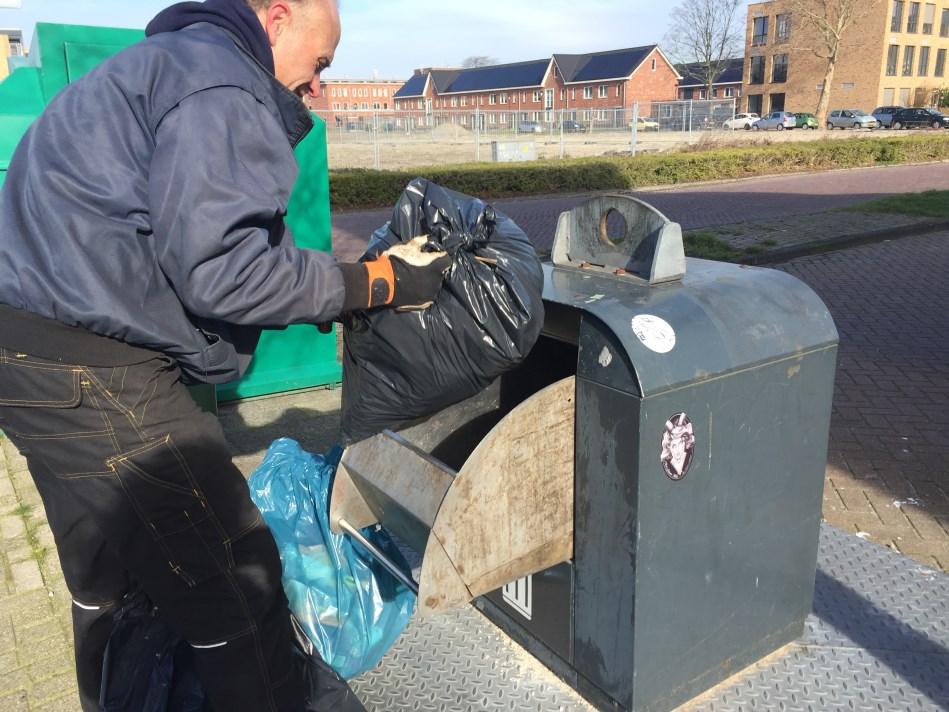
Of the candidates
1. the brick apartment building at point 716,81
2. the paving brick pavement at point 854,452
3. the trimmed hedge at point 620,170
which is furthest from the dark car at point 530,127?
the brick apartment building at point 716,81

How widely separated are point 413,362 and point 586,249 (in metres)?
0.67

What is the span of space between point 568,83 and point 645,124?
38.0 m

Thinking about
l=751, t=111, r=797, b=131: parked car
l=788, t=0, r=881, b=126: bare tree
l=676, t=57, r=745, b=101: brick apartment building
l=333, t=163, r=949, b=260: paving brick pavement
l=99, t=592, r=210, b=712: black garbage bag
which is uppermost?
l=788, t=0, r=881, b=126: bare tree

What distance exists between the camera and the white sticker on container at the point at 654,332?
172cm

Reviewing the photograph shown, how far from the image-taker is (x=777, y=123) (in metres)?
41.3

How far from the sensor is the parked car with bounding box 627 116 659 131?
24.2m

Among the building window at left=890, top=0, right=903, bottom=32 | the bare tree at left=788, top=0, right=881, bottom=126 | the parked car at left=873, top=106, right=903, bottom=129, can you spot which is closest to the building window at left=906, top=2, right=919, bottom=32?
the building window at left=890, top=0, right=903, bottom=32

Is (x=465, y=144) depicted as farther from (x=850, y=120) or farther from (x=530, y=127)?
(x=850, y=120)

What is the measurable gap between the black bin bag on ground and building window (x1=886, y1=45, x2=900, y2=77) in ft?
173

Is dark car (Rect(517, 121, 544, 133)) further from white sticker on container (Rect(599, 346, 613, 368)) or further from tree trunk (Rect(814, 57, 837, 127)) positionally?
tree trunk (Rect(814, 57, 837, 127))

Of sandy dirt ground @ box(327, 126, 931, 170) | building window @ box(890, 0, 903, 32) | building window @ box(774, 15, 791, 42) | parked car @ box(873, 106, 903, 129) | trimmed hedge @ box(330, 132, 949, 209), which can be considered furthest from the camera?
building window @ box(774, 15, 791, 42)

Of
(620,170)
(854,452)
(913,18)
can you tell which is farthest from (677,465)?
(913,18)

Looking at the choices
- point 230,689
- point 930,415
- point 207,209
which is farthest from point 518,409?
point 930,415

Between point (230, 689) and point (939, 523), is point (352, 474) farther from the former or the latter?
point (939, 523)
